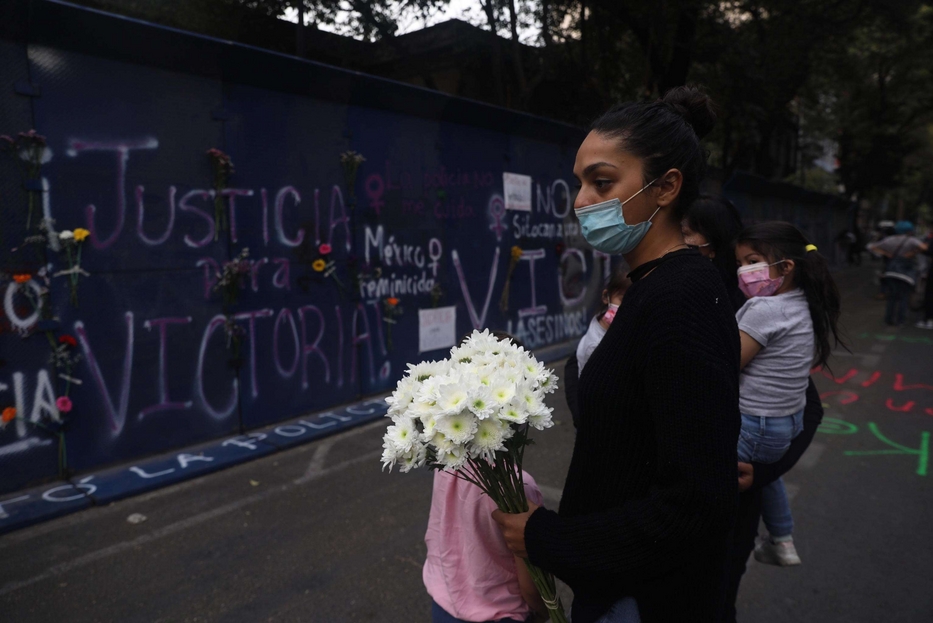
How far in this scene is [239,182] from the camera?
5.12 metres

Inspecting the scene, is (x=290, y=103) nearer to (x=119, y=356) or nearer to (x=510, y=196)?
(x=119, y=356)

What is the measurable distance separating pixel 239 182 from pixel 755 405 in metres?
4.18

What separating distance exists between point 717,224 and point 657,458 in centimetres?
152

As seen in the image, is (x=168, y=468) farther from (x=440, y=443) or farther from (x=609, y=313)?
(x=440, y=443)

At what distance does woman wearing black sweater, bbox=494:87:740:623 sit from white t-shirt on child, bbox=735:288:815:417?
109cm

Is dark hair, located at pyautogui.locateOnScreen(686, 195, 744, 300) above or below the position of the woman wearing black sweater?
above

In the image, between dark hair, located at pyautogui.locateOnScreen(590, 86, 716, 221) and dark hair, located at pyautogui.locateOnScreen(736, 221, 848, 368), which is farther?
dark hair, located at pyautogui.locateOnScreen(736, 221, 848, 368)

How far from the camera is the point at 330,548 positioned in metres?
3.46

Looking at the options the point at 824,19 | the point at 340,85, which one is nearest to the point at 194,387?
the point at 340,85

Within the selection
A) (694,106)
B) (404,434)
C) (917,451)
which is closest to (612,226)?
(694,106)

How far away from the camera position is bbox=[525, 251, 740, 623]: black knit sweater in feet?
3.68

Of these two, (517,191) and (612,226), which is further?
(517,191)

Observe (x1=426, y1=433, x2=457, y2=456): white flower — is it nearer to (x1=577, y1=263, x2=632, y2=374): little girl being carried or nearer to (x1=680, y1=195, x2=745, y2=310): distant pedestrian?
(x1=577, y1=263, x2=632, y2=374): little girl being carried

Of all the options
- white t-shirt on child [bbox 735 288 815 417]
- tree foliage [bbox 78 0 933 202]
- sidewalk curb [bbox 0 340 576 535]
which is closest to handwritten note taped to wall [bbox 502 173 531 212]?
tree foliage [bbox 78 0 933 202]
